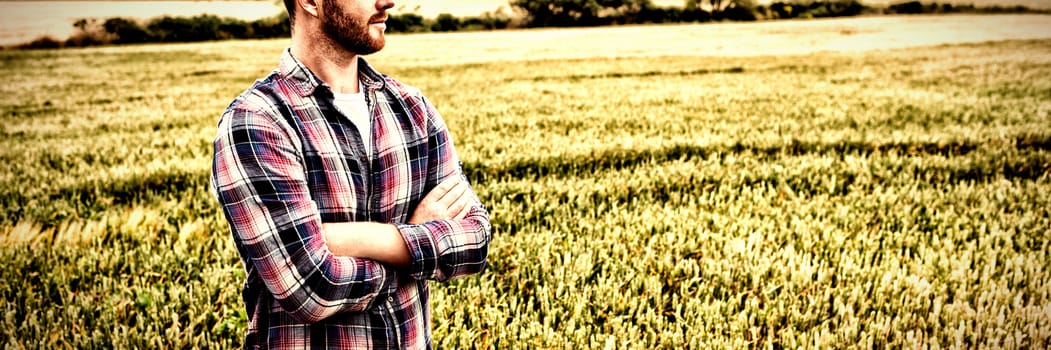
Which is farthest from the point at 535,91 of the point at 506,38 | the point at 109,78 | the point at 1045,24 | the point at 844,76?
the point at 1045,24

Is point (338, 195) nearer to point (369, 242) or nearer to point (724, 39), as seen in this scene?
point (369, 242)

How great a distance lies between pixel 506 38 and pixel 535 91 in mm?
36945

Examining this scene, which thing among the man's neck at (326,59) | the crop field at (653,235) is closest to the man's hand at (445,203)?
the man's neck at (326,59)

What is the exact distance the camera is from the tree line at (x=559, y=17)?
59.0 metres

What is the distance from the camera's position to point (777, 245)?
454 cm

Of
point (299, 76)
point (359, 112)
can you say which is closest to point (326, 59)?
point (299, 76)

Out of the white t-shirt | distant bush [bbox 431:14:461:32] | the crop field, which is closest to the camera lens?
the white t-shirt

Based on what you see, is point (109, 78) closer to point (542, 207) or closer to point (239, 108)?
point (542, 207)

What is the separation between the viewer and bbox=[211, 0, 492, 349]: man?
1.52 m

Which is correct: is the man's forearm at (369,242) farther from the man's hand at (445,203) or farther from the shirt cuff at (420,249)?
the man's hand at (445,203)

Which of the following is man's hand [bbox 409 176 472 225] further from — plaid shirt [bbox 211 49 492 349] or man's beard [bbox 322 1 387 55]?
man's beard [bbox 322 1 387 55]

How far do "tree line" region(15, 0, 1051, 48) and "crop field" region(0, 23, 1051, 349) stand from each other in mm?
50107

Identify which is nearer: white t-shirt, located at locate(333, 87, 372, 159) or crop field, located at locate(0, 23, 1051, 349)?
white t-shirt, located at locate(333, 87, 372, 159)

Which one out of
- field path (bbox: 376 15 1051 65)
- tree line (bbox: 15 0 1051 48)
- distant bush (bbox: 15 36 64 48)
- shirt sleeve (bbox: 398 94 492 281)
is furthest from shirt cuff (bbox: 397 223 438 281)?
distant bush (bbox: 15 36 64 48)
